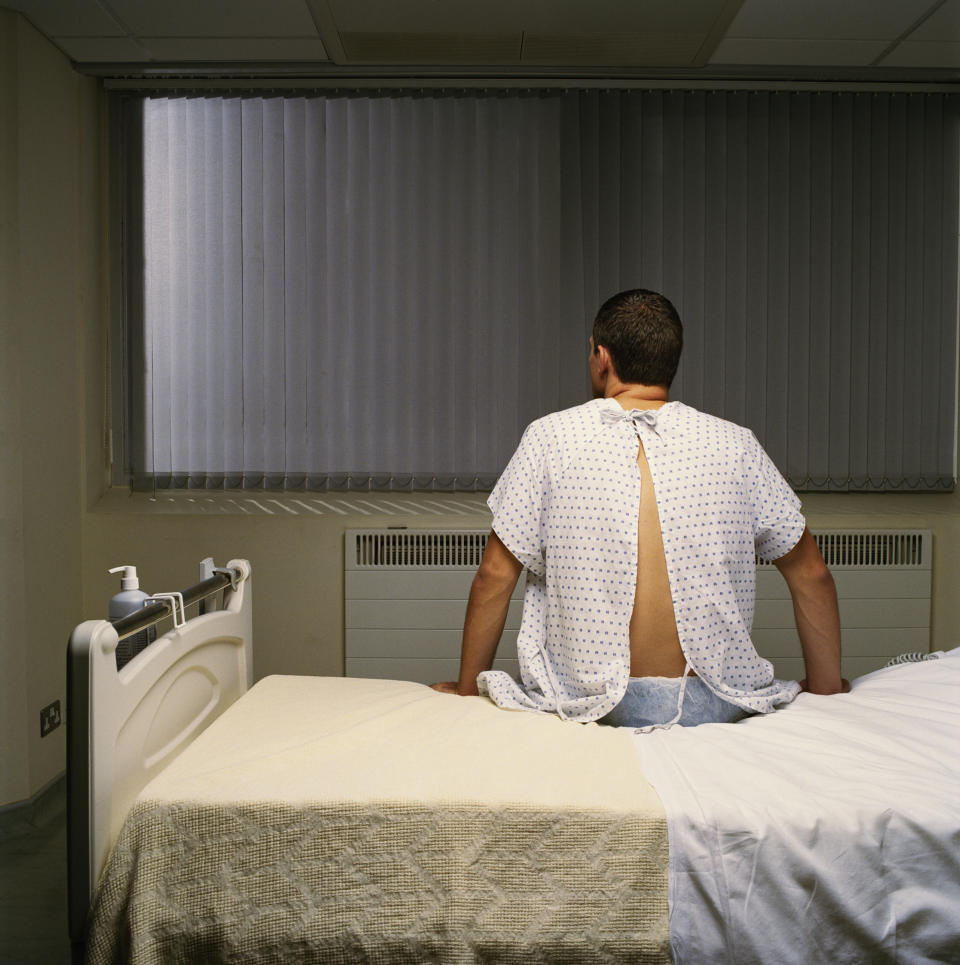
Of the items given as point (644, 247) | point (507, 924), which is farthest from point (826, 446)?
point (507, 924)

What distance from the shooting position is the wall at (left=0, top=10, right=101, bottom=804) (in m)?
2.48

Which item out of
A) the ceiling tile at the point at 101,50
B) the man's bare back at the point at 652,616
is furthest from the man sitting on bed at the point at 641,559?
the ceiling tile at the point at 101,50

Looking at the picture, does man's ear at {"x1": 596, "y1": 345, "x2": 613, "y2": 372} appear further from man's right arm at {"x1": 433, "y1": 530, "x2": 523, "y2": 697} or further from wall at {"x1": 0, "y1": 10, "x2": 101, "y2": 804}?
wall at {"x1": 0, "y1": 10, "x2": 101, "y2": 804}

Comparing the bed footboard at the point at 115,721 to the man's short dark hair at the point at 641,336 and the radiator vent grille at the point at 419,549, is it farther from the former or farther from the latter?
the radiator vent grille at the point at 419,549

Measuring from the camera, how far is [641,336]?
1689 millimetres

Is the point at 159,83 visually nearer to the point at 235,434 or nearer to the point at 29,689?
the point at 235,434

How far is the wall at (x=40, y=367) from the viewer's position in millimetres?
2477

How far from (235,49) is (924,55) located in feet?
7.53

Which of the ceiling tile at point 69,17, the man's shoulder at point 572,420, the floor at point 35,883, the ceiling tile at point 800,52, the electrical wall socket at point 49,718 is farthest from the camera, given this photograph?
the ceiling tile at point 800,52

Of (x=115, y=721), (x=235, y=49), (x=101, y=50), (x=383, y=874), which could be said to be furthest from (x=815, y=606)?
(x=101, y=50)

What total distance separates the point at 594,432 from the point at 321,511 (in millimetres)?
1634

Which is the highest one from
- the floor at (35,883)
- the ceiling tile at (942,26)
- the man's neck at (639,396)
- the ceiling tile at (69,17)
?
the ceiling tile at (942,26)

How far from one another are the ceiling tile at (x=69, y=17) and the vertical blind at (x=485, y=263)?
0.45 metres

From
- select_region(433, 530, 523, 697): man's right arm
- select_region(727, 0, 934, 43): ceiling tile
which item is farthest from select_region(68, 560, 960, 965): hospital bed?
select_region(727, 0, 934, 43): ceiling tile
